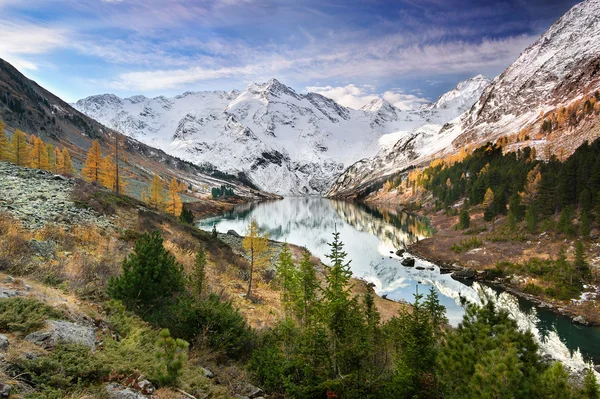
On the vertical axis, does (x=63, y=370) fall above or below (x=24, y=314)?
below

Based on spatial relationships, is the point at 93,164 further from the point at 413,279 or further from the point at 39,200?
the point at 413,279

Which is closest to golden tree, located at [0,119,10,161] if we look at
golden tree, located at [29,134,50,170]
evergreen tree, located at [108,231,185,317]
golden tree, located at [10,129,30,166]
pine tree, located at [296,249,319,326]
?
golden tree, located at [10,129,30,166]

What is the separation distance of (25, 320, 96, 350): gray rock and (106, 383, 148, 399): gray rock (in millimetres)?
1332

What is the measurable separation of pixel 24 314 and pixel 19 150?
223 ft

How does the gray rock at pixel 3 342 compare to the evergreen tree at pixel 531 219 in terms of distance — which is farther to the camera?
the evergreen tree at pixel 531 219

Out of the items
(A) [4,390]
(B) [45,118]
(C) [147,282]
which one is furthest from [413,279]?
(B) [45,118]

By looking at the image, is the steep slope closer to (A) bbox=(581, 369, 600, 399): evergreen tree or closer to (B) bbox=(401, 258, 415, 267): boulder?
(B) bbox=(401, 258, 415, 267): boulder

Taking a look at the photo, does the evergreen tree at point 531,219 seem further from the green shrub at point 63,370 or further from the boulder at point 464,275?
the green shrub at point 63,370

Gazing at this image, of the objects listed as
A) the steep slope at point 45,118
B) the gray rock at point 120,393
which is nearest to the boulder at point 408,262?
the gray rock at point 120,393

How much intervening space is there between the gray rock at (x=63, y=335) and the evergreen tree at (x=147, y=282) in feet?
12.4

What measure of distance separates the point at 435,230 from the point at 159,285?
79.3 metres

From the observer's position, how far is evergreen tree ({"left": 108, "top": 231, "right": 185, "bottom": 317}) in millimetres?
10798

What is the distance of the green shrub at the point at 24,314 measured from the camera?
586cm

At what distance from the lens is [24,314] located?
625cm
